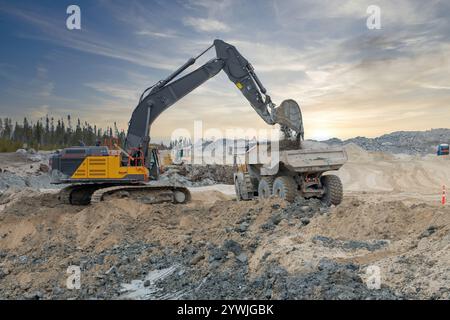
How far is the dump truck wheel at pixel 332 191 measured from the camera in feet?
39.8

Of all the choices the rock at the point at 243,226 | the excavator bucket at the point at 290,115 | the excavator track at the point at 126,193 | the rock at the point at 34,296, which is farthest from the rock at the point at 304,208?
the rock at the point at 34,296

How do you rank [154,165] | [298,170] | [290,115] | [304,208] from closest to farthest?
1. [304,208]
2. [298,170]
3. [290,115]
4. [154,165]

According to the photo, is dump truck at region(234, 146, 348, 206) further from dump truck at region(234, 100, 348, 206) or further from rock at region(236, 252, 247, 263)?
rock at region(236, 252, 247, 263)

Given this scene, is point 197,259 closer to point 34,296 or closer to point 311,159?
point 34,296

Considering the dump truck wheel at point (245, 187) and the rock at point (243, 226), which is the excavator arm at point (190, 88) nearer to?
the dump truck wheel at point (245, 187)

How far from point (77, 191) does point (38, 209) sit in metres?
1.27

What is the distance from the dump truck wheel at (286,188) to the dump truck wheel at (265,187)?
1.67 feet

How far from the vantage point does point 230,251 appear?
24.1 feet

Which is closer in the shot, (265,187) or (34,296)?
(34,296)

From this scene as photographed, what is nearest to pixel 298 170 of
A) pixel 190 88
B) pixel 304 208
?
pixel 304 208

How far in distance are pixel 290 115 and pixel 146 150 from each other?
4439 millimetres

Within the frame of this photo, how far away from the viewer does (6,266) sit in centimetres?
905

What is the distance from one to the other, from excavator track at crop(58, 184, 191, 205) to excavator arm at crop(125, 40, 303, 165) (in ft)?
3.56

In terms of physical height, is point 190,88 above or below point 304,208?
above
